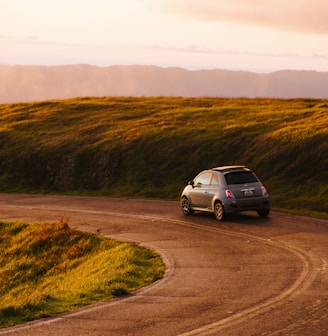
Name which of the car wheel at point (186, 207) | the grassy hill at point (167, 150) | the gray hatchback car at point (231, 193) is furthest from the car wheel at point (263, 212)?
the car wheel at point (186, 207)

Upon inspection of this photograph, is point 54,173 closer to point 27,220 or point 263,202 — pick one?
point 27,220

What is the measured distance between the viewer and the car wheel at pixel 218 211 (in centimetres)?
2678

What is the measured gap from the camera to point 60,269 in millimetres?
23531

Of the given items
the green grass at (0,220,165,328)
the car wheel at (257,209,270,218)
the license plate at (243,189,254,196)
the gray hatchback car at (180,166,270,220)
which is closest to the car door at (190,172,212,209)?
the gray hatchback car at (180,166,270,220)

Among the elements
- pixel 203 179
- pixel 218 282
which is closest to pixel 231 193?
pixel 203 179

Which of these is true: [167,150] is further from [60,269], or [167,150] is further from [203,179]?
[60,269]

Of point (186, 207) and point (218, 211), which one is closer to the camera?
point (218, 211)

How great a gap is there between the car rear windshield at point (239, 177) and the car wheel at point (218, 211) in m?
0.91

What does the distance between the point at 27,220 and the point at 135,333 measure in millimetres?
20608

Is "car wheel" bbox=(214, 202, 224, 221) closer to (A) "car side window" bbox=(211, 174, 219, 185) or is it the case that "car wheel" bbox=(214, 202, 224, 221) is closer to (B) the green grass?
(A) "car side window" bbox=(211, 174, 219, 185)

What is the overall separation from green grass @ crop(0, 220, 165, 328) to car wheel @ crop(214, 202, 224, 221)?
455cm

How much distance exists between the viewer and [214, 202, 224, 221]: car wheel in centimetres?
2678

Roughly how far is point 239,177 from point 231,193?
80 centimetres

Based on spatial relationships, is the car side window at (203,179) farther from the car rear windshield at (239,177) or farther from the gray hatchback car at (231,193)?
the car rear windshield at (239,177)
